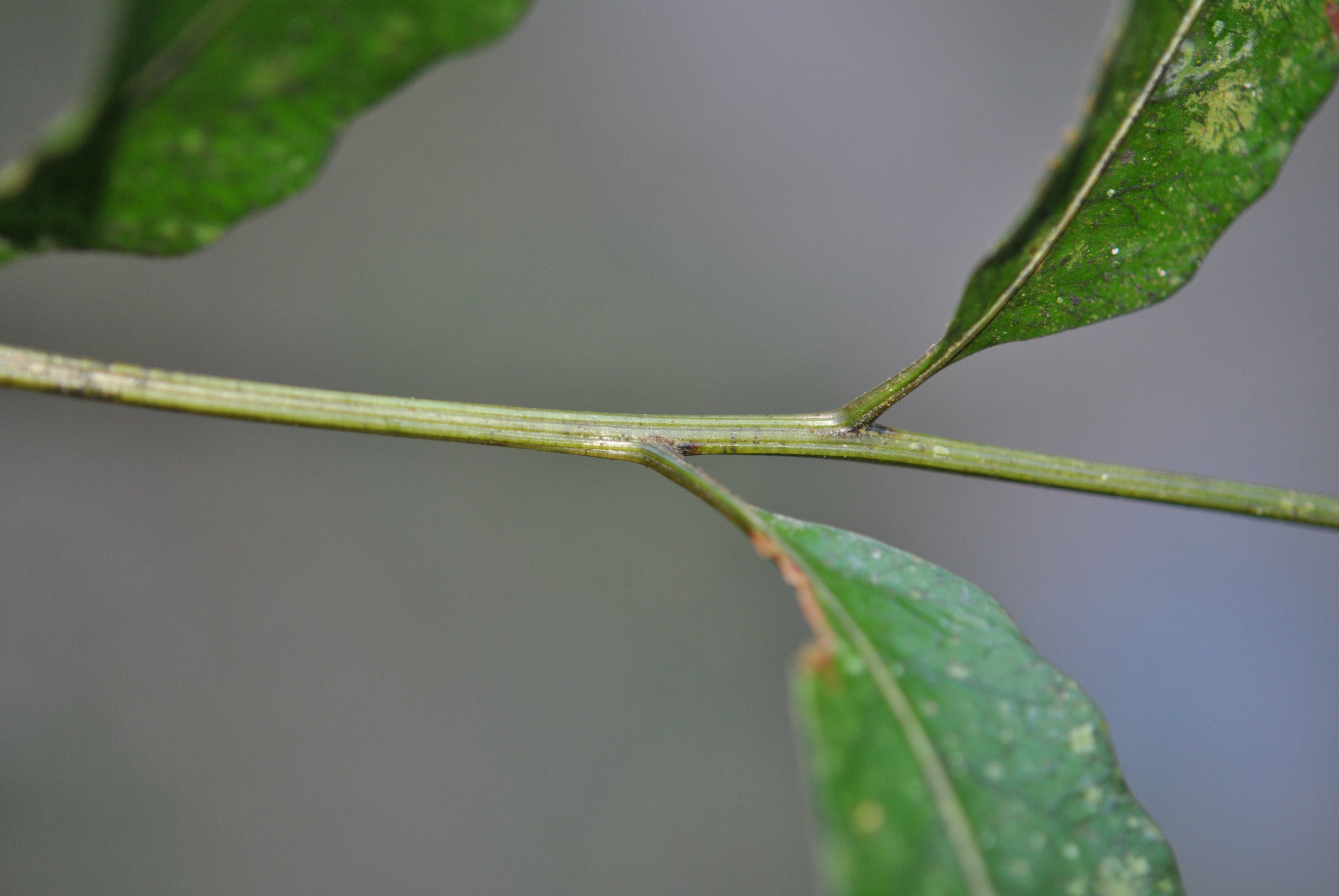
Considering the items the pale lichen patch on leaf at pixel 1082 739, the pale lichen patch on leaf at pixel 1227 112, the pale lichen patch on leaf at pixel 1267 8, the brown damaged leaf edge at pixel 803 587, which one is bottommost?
the pale lichen patch on leaf at pixel 1082 739

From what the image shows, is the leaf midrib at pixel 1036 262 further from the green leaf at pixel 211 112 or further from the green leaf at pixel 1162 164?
the green leaf at pixel 211 112

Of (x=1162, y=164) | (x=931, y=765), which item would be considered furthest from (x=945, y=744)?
(x=1162, y=164)

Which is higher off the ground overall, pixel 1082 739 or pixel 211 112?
pixel 211 112

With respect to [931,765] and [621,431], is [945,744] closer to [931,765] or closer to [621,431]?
[931,765]

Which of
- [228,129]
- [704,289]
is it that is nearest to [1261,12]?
[228,129]

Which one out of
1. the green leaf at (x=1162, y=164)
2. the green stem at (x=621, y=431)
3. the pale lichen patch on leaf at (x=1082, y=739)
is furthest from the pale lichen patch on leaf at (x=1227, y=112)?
the pale lichen patch on leaf at (x=1082, y=739)

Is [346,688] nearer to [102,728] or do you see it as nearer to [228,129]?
[102,728]

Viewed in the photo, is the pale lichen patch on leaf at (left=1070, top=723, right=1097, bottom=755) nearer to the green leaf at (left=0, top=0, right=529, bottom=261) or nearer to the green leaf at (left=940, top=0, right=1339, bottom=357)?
the green leaf at (left=940, top=0, right=1339, bottom=357)
